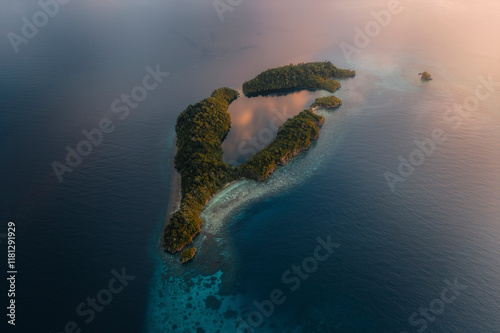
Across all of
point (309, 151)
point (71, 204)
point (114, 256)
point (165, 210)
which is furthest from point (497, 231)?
point (71, 204)

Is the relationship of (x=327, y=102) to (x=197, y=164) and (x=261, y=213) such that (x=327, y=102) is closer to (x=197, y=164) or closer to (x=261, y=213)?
(x=197, y=164)

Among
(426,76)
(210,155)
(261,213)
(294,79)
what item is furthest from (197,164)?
(426,76)

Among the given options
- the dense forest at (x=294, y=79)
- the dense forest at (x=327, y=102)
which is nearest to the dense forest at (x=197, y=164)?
the dense forest at (x=294, y=79)

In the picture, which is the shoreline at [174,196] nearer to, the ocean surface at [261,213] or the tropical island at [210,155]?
the tropical island at [210,155]

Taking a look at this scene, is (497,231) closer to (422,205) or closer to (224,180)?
(422,205)

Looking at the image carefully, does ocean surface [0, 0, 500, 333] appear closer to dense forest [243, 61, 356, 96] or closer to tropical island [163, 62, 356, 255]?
tropical island [163, 62, 356, 255]

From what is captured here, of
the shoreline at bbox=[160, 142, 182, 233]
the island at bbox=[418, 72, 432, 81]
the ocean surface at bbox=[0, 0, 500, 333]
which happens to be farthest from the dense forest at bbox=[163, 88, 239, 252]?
the island at bbox=[418, 72, 432, 81]
